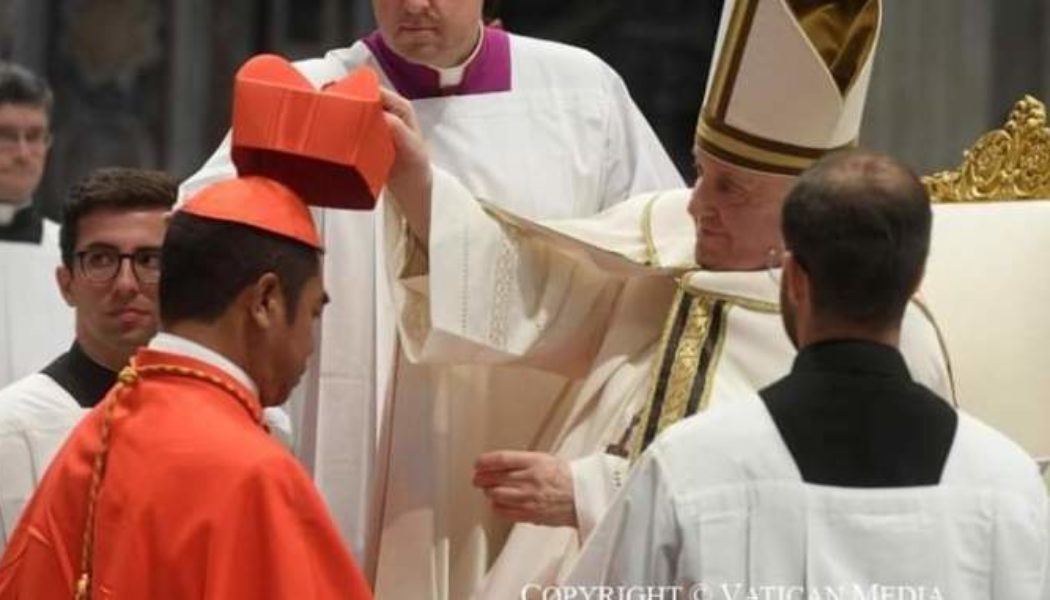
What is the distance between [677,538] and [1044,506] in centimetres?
41

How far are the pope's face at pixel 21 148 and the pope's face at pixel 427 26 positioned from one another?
230cm

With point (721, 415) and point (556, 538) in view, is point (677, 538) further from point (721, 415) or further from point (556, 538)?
point (556, 538)

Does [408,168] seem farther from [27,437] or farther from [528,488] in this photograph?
[27,437]

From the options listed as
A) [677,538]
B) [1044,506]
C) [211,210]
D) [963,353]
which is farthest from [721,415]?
[963,353]

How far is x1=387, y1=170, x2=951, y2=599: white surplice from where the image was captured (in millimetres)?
4598

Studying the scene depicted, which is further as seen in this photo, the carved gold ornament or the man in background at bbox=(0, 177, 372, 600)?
the carved gold ornament

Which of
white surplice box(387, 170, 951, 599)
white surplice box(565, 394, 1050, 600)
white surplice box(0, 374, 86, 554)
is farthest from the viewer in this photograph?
white surplice box(0, 374, 86, 554)

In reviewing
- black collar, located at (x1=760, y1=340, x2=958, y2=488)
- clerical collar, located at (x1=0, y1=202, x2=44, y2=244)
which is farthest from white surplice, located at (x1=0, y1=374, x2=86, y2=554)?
clerical collar, located at (x1=0, y1=202, x2=44, y2=244)

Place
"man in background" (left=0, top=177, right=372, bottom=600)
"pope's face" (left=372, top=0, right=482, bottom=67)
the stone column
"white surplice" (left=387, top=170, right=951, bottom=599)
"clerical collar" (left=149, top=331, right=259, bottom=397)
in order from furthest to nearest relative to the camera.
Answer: the stone column → "pope's face" (left=372, top=0, right=482, bottom=67) → "white surplice" (left=387, top=170, right=951, bottom=599) → "clerical collar" (left=149, top=331, right=259, bottom=397) → "man in background" (left=0, top=177, right=372, bottom=600)

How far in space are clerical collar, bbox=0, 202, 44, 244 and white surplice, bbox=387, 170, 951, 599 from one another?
109 inches

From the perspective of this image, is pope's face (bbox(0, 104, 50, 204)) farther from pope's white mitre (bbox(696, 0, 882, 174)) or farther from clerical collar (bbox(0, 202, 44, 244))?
pope's white mitre (bbox(696, 0, 882, 174))

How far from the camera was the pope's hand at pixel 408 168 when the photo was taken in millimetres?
4484

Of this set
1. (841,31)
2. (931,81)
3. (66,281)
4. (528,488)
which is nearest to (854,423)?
(528,488)

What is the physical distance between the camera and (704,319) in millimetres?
4605
